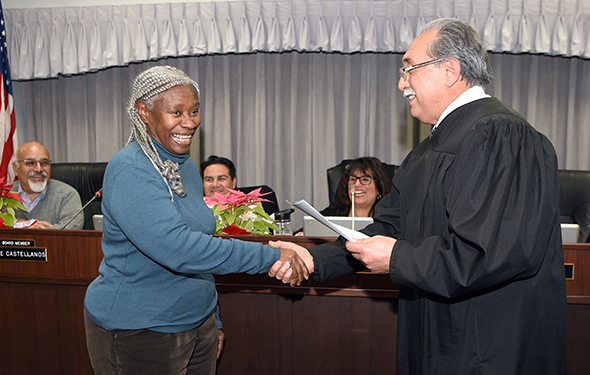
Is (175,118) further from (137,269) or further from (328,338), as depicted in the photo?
(328,338)

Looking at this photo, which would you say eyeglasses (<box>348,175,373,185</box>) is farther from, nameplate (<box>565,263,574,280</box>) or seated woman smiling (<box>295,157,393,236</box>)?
nameplate (<box>565,263,574,280</box>)

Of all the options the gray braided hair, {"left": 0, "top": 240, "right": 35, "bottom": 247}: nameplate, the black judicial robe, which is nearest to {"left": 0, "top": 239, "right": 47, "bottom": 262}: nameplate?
{"left": 0, "top": 240, "right": 35, "bottom": 247}: nameplate

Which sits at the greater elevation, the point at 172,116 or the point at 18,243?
the point at 172,116

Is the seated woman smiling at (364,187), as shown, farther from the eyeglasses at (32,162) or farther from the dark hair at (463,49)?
the eyeglasses at (32,162)

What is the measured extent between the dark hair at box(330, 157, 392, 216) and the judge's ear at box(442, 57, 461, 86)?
1.86 metres

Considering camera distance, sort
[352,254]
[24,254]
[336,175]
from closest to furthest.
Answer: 1. [352,254]
2. [24,254]
3. [336,175]

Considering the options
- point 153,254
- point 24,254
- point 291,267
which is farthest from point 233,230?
point 24,254

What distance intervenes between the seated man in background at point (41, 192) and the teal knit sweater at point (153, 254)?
207cm

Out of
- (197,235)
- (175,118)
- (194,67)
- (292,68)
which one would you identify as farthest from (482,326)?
(194,67)

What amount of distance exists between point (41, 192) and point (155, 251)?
2.48m

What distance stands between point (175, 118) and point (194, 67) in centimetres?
340

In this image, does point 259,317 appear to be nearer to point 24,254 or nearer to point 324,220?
point 324,220

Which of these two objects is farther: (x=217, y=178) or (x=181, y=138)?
(x=217, y=178)

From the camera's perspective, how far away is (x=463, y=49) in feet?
4.00
